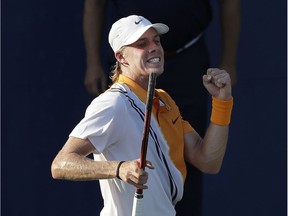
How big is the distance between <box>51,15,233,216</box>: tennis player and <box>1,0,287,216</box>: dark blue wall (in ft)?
6.26

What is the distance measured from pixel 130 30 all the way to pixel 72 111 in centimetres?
213

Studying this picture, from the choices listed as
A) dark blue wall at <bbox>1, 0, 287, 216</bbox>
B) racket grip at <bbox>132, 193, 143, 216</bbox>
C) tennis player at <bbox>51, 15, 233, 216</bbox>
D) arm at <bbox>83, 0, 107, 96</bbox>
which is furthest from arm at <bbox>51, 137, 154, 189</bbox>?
dark blue wall at <bbox>1, 0, 287, 216</bbox>

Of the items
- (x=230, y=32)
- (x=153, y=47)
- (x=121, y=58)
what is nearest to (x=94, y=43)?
(x=230, y=32)

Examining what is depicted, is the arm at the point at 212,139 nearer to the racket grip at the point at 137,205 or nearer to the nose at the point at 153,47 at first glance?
the nose at the point at 153,47

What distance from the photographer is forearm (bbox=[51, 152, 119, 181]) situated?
4262 mm

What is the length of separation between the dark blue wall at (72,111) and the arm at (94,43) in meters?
0.50

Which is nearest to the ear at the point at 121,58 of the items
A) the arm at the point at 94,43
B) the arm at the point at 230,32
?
the arm at the point at 94,43

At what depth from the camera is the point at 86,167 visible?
4.30 m

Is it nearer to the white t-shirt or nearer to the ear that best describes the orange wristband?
the white t-shirt

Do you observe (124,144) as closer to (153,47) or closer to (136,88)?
(136,88)
